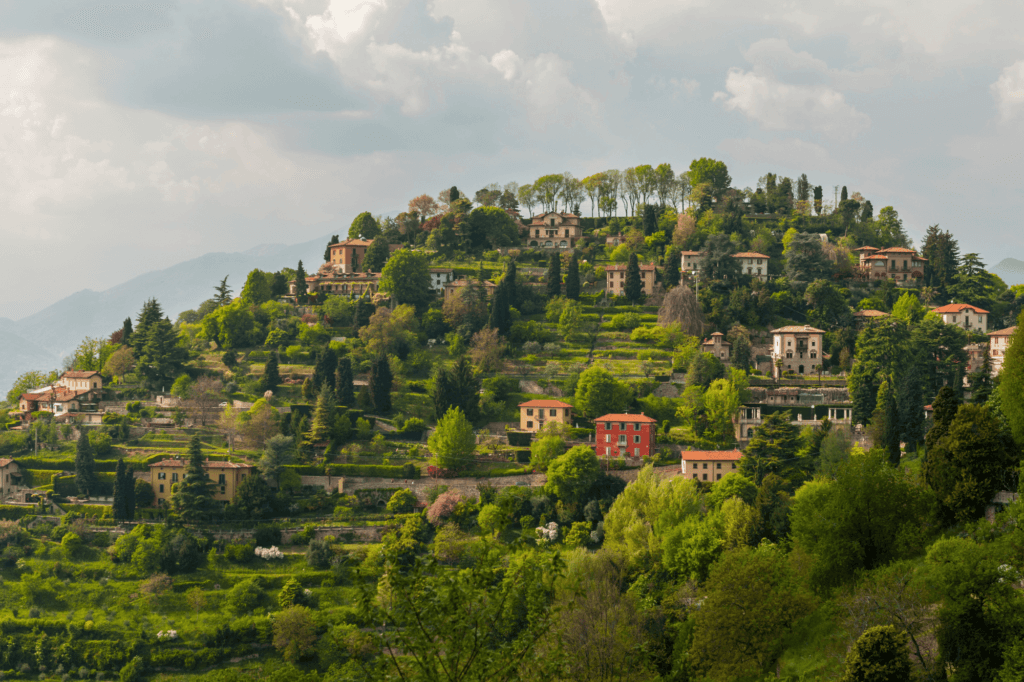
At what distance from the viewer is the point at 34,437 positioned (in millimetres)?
56219

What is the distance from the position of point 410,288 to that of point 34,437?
29.5 metres

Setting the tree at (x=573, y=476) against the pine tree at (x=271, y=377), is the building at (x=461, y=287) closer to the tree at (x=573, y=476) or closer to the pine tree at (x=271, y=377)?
the pine tree at (x=271, y=377)

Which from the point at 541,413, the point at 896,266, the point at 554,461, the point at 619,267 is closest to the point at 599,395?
the point at 541,413

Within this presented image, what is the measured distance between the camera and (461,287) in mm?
69250

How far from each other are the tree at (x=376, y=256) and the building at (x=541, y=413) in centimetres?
2940

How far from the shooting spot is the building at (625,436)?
51094mm

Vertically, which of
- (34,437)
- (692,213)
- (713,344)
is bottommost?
(34,437)

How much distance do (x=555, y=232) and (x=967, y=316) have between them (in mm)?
38187

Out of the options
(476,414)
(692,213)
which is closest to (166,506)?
(476,414)

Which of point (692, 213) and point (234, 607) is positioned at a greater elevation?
point (692, 213)

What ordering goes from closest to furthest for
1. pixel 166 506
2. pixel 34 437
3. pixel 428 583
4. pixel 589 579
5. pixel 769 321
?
pixel 428 583
pixel 589 579
pixel 166 506
pixel 34 437
pixel 769 321

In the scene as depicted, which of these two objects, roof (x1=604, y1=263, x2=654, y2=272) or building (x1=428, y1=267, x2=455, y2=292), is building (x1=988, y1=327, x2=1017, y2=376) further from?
building (x1=428, y1=267, x2=455, y2=292)

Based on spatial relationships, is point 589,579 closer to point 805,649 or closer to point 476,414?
point 805,649

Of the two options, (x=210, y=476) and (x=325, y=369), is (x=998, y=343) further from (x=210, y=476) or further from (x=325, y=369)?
(x=210, y=476)
